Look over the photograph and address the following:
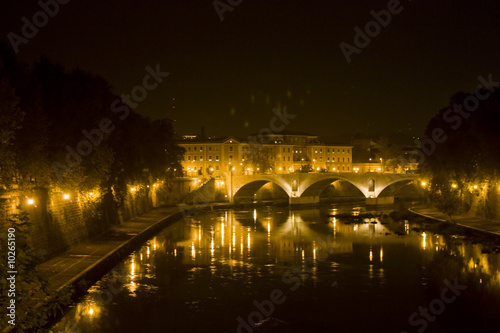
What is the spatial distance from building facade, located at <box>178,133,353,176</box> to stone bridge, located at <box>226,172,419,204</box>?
19478 mm

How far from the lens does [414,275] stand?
23656 mm

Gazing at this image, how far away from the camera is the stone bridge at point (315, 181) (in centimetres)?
6378

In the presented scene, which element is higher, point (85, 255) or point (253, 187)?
point (253, 187)

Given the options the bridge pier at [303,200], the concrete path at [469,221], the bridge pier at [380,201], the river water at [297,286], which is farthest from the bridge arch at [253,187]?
the river water at [297,286]

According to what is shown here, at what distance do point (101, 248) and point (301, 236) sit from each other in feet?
52.6

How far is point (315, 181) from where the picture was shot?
65.1 meters

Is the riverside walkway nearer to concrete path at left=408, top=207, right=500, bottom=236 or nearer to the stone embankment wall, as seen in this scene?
the stone embankment wall

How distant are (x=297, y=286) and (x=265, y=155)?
68.8 metres

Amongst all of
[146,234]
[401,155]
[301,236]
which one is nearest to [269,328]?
[146,234]

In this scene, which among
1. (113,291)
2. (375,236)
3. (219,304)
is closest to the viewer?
(219,304)

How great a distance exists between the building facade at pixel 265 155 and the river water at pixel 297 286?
53732mm

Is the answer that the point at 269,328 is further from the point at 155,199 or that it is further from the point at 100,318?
the point at 155,199

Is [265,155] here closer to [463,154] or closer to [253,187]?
[253,187]

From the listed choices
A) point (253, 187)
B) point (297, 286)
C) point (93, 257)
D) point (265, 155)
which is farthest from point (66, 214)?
point (265, 155)
